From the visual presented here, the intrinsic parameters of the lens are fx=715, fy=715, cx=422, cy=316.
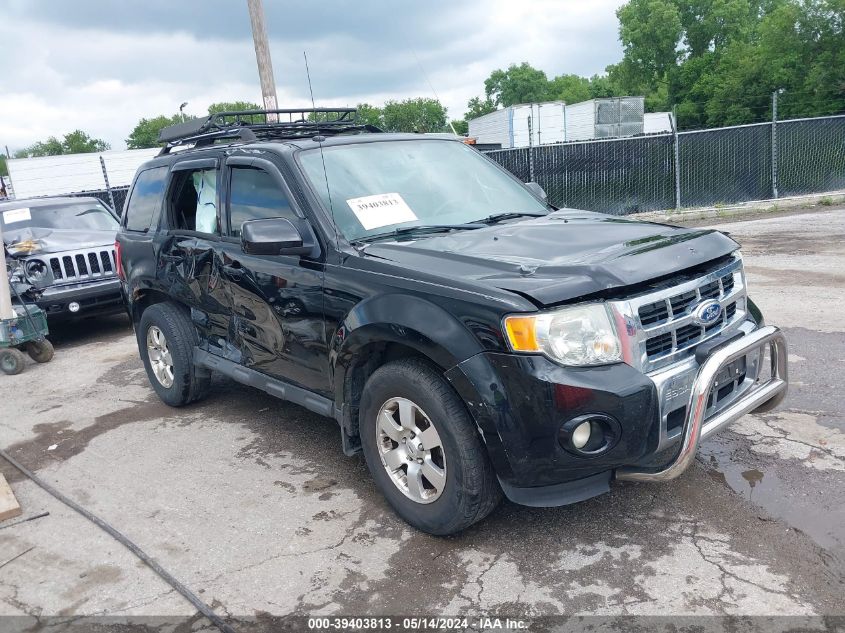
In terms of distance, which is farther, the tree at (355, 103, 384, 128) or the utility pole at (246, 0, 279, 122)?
the utility pole at (246, 0, 279, 122)

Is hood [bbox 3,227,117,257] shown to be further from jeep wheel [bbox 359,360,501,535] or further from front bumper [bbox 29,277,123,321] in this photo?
jeep wheel [bbox 359,360,501,535]

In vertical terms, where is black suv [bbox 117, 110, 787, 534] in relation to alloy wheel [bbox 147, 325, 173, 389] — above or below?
above

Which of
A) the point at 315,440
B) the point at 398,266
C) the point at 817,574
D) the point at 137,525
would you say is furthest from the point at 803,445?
the point at 137,525

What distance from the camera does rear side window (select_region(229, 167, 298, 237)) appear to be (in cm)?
406

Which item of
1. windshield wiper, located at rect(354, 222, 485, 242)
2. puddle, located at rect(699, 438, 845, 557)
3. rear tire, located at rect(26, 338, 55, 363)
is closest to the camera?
puddle, located at rect(699, 438, 845, 557)

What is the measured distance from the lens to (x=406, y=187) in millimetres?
4113

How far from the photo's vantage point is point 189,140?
5340 mm

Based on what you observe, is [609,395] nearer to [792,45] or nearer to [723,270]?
[723,270]

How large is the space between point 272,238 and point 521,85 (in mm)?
105910

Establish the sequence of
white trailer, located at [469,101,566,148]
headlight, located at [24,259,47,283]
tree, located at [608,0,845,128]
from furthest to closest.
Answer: tree, located at [608,0,845,128] < white trailer, located at [469,101,566,148] < headlight, located at [24,259,47,283]

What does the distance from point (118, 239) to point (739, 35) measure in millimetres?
70369

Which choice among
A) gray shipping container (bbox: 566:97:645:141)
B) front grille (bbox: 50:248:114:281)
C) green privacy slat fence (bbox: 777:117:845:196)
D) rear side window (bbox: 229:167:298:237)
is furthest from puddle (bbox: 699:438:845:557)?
gray shipping container (bbox: 566:97:645:141)

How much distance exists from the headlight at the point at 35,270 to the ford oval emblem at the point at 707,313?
7.18 metres

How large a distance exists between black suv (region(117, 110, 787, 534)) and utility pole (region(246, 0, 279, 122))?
6.53m
